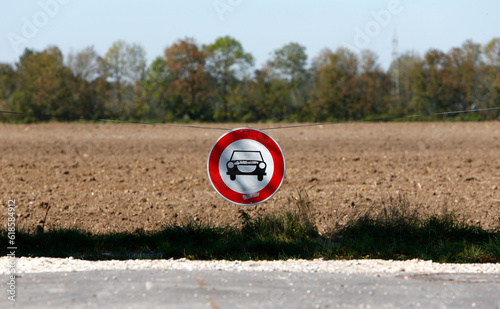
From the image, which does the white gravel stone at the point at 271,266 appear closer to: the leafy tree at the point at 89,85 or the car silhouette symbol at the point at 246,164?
the car silhouette symbol at the point at 246,164

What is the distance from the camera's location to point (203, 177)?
13.9 meters

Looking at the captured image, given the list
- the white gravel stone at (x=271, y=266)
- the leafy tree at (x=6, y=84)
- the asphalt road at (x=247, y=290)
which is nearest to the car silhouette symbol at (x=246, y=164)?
the white gravel stone at (x=271, y=266)

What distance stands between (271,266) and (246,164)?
1.75 metres

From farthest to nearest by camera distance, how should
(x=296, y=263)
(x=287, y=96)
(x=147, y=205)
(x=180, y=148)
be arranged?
(x=287, y=96), (x=180, y=148), (x=147, y=205), (x=296, y=263)

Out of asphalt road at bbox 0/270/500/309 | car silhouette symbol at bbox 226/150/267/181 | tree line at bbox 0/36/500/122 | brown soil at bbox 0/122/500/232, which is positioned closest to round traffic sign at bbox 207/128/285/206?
car silhouette symbol at bbox 226/150/267/181

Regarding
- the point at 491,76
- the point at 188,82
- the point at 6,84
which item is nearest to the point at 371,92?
the point at 491,76

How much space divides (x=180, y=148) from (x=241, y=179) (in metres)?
13.2

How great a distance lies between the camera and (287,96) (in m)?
39.4

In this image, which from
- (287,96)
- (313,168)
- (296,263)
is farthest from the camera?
(287,96)

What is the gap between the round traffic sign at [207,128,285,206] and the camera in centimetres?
795

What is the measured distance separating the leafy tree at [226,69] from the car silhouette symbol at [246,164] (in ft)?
101

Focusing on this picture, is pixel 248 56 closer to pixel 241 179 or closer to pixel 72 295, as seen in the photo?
pixel 241 179

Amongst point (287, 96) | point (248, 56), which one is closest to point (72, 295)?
point (287, 96)

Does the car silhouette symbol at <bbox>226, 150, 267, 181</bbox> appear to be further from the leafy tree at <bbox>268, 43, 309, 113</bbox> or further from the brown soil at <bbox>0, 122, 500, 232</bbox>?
the leafy tree at <bbox>268, 43, 309, 113</bbox>
